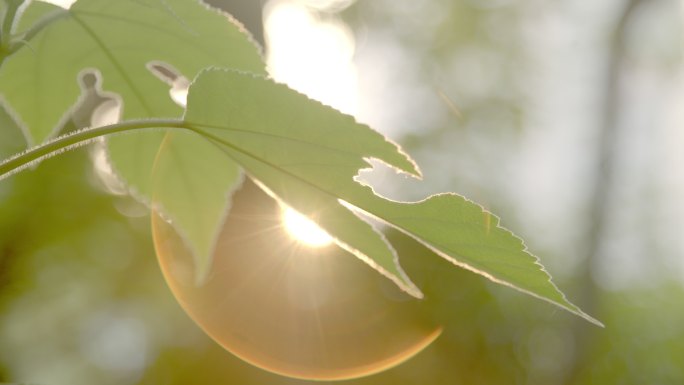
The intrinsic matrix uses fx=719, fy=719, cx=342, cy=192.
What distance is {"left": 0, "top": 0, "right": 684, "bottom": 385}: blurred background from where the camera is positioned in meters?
10.5

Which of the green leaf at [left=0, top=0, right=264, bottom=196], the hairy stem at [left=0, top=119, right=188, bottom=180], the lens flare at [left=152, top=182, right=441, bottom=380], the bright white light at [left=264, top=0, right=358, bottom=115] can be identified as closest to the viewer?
the hairy stem at [left=0, top=119, right=188, bottom=180]

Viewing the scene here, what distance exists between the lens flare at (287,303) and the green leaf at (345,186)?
1.16 metres

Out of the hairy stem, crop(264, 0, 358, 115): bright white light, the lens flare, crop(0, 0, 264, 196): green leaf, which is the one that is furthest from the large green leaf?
crop(264, 0, 358, 115): bright white light

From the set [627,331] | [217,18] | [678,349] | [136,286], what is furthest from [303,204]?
[678,349]

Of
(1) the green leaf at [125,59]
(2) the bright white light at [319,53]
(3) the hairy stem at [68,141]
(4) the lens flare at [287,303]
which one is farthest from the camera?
(2) the bright white light at [319,53]

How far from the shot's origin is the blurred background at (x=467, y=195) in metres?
10.5

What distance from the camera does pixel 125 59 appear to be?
85cm

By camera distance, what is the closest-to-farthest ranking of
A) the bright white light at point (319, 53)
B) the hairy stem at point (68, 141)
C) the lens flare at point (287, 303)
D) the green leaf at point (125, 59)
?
the hairy stem at point (68, 141)
the green leaf at point (125, 59)
the lens flare at point (287, 303)
the bright white light at point (319, 53)

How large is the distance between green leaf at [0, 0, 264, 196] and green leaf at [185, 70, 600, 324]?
0.14 meters

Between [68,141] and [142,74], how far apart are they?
9.7 inches

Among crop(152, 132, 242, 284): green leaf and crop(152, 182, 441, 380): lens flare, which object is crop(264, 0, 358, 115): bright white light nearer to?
crop(152, 182, 441, 380): lens flare

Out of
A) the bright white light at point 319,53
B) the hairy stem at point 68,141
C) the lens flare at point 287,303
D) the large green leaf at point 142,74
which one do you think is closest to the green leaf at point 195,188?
the large green leaf at point 142,74

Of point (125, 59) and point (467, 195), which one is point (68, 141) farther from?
point (467, 195)

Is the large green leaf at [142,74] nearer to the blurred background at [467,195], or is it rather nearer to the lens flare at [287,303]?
the lens flare at [287,303]
